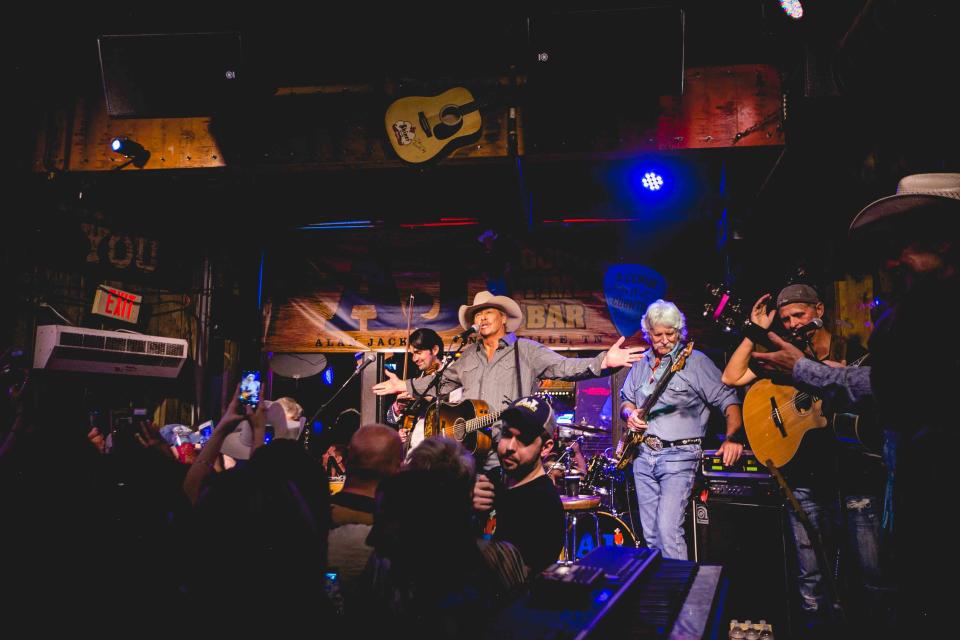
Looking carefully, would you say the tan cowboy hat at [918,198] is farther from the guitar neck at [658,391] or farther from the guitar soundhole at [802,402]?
the guitar neck at [658,391]

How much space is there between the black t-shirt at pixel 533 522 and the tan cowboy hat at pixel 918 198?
199 centimetres

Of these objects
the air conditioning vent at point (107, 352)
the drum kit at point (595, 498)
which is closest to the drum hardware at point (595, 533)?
the drum kit at point (595, 498)

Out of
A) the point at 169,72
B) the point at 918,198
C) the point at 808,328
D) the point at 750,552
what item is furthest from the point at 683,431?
the point at 169,72

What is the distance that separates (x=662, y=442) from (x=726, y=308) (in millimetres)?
1340

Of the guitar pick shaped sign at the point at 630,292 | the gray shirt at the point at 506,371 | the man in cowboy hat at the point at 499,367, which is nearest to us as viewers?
the man in cowboy hat at the point at 499,367

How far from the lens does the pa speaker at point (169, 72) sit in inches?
241

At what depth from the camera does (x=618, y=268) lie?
8773 mm

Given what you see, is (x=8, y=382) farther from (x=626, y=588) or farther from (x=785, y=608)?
(x=785, y=608)

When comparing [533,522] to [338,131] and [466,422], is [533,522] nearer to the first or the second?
[466,422]

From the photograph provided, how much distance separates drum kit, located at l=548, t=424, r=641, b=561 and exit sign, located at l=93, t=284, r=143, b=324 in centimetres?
614

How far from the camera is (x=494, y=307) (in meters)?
6.42

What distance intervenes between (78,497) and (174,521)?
0.32 m

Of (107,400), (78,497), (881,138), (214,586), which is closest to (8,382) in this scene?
(78,497)

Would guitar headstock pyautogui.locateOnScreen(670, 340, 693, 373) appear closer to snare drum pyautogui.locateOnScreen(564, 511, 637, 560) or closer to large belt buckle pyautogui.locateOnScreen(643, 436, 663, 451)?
large belt buckle pyautogui.locateOnScreen(643, 436, 663, 451)
